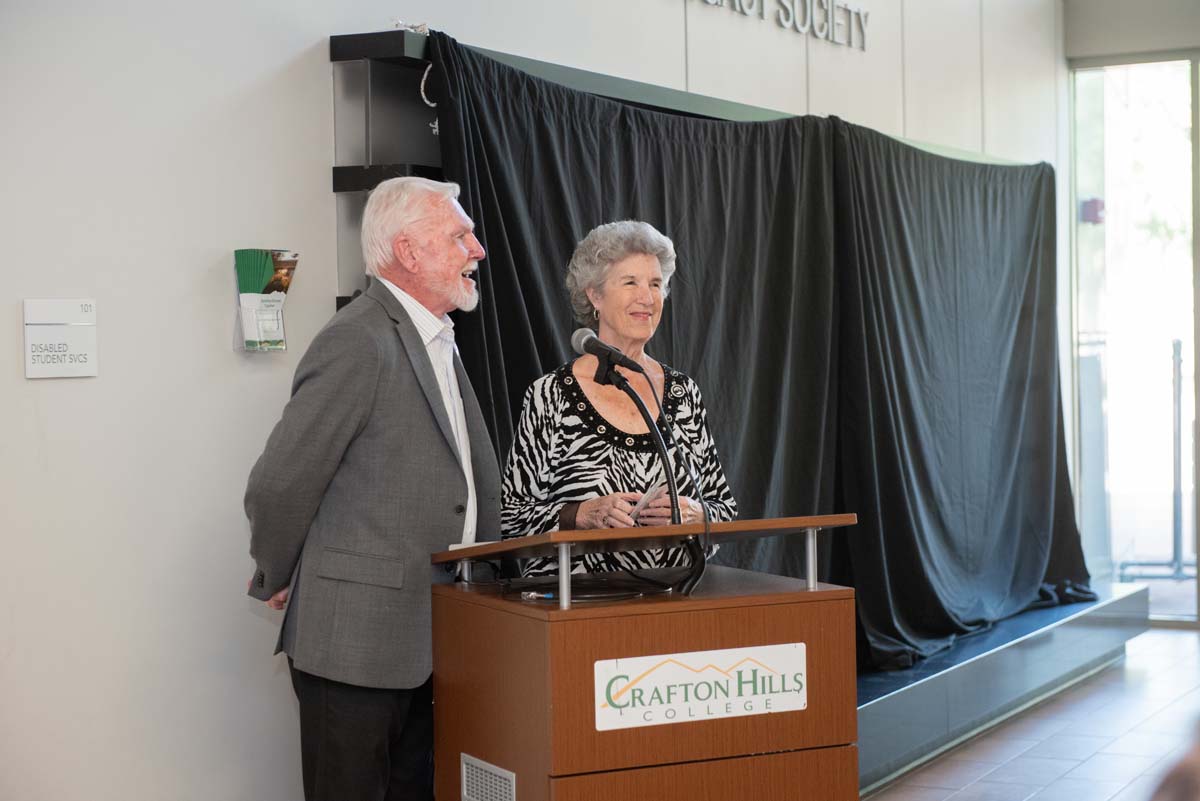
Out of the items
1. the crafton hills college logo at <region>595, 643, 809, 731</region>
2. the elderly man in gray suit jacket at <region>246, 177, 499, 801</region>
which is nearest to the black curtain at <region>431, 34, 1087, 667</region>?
the elderly man in gray suit jacket at <region>246, 177, 499, 801</region>

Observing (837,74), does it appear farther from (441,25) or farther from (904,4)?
(441,25)

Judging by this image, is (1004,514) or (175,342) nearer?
(175,342)

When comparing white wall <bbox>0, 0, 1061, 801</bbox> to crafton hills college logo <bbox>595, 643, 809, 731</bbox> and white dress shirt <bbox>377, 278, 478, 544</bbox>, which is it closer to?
white dress shirt <bbox>377, 278, 478, 544</bbox>

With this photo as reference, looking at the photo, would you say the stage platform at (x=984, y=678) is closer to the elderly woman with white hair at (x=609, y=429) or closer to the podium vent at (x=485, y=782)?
the elderly woman with white hair at (x=609, y=429)

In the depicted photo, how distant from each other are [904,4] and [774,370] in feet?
6.99

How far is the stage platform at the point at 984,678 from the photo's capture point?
460 centimetres

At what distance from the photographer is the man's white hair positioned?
268 centimetres

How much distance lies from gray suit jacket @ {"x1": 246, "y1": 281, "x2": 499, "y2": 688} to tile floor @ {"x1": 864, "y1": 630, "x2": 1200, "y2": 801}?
2.38m

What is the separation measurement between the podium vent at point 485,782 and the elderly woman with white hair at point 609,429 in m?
0.55

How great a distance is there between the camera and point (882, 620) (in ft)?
17.2

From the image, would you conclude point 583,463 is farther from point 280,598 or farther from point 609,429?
point 280,598

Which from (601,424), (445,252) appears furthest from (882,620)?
(445,252)

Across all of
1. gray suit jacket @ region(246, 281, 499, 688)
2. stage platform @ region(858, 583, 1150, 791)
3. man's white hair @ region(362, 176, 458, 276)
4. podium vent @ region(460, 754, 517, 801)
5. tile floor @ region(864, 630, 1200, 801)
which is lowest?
tile floor @ region(864, 630, 1200, 801)

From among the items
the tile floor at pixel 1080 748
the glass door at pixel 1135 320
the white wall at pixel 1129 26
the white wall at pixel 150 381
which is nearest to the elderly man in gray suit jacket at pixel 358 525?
the white wall at pixel 150 381
